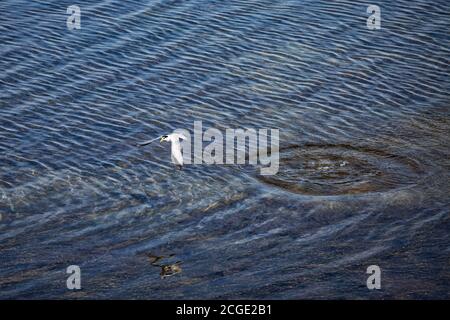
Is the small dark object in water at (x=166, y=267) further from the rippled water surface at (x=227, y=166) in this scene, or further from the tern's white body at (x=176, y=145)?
the tern's white body at (x=176, y=145)

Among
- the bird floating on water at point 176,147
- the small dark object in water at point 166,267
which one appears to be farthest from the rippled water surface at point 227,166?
the bird floating on water at point 176,147

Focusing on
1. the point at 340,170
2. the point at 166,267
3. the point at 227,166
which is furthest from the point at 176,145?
the point at 166,267

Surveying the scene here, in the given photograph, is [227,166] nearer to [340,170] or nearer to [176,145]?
[176,145]

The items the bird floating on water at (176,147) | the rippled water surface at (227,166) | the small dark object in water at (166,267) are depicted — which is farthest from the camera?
the bird floating on water at (176,147)

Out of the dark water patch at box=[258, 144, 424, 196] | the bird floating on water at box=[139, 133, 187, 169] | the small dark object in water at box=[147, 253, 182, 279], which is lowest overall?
the small dark object in water at box=[147, 253, 182, 279]

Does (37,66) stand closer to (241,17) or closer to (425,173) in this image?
(241,17)

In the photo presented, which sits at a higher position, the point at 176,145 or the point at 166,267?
the point at 176,145

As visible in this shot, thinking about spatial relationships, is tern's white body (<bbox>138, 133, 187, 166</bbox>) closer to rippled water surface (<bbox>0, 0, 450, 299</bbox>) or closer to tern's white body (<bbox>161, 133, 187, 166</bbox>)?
tern's white body (<bbox>161, 133, 187, 166</bbox>)

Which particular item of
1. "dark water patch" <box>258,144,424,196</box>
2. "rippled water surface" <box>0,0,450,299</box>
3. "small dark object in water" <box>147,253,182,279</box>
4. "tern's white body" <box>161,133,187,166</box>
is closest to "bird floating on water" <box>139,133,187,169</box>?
"tern's white body" <box>161,133,187,166</box>

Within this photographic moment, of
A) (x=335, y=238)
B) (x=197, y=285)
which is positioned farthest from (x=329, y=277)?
(x=197, y=285)
